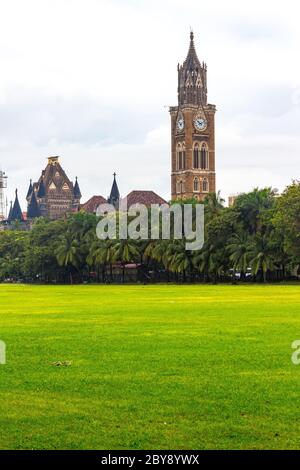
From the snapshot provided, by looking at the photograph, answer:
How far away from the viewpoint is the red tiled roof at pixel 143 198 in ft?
545

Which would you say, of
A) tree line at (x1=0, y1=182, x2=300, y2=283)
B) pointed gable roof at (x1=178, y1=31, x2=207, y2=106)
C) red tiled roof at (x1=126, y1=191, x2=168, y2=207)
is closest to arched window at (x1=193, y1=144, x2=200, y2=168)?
pointed gable roof at (x1=178, y1=31, x2=207, y2=106)

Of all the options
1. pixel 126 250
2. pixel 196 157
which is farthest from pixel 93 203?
pixel 126 250

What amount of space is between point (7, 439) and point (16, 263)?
11645cm

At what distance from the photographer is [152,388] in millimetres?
13727

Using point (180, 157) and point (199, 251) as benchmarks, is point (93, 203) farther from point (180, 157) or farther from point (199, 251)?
point (199, 251)

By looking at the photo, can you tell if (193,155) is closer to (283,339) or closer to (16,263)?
(16,263)

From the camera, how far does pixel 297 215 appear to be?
70.5m

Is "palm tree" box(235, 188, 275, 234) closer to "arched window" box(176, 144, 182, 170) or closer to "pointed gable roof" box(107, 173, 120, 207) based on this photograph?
"arched window" box(176, 144, 182, 170)

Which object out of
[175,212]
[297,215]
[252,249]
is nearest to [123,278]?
[175,212]

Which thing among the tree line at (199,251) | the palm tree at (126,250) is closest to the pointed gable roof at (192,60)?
the tree line at (199,251)

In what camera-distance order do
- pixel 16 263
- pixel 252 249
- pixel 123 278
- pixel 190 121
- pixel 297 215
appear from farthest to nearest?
pixel 190 121
pixel 16 263
pixel 123 278
pixel 252 249
pixel 297 215

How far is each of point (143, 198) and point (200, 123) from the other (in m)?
23.2

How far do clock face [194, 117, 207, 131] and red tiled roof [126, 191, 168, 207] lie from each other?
18435 millimetres
